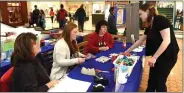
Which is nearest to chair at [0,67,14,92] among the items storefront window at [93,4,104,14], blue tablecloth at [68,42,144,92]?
blue tablecloth at [68,42,144,92]

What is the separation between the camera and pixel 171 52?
2014 millimetres

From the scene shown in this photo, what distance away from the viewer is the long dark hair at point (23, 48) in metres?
1.44

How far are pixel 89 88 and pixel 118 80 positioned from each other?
24cm

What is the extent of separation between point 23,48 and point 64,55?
0.65 m

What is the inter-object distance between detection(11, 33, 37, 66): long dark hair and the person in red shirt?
5.45 ft

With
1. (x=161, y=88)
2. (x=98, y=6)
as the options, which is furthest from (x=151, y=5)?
(x=98, y=6)

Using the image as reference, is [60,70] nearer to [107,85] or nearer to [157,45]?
[107,85]

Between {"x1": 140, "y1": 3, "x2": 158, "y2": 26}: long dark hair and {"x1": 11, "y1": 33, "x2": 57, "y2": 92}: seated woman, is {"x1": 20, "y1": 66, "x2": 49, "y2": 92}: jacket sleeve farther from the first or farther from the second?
{"x1": 140, "y1": 3, "x2": 158, "y2": 26}: long dark hair

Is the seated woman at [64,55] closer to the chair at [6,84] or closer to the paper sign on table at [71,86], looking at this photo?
Answer: the paper sign on table at [71,86]

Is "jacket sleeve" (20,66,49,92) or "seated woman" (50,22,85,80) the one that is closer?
"jacket sleeve" (20,66,49,92)

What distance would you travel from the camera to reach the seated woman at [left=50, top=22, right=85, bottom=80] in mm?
2037

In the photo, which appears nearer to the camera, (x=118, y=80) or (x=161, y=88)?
(x=118, y=80)

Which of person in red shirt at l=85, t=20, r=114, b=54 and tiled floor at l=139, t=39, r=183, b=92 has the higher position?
person in red shirt at l=85, t=20, r=114, b=54

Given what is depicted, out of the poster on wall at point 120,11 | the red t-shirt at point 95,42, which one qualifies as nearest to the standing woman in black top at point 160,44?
the red t-shirt at point 95,42
